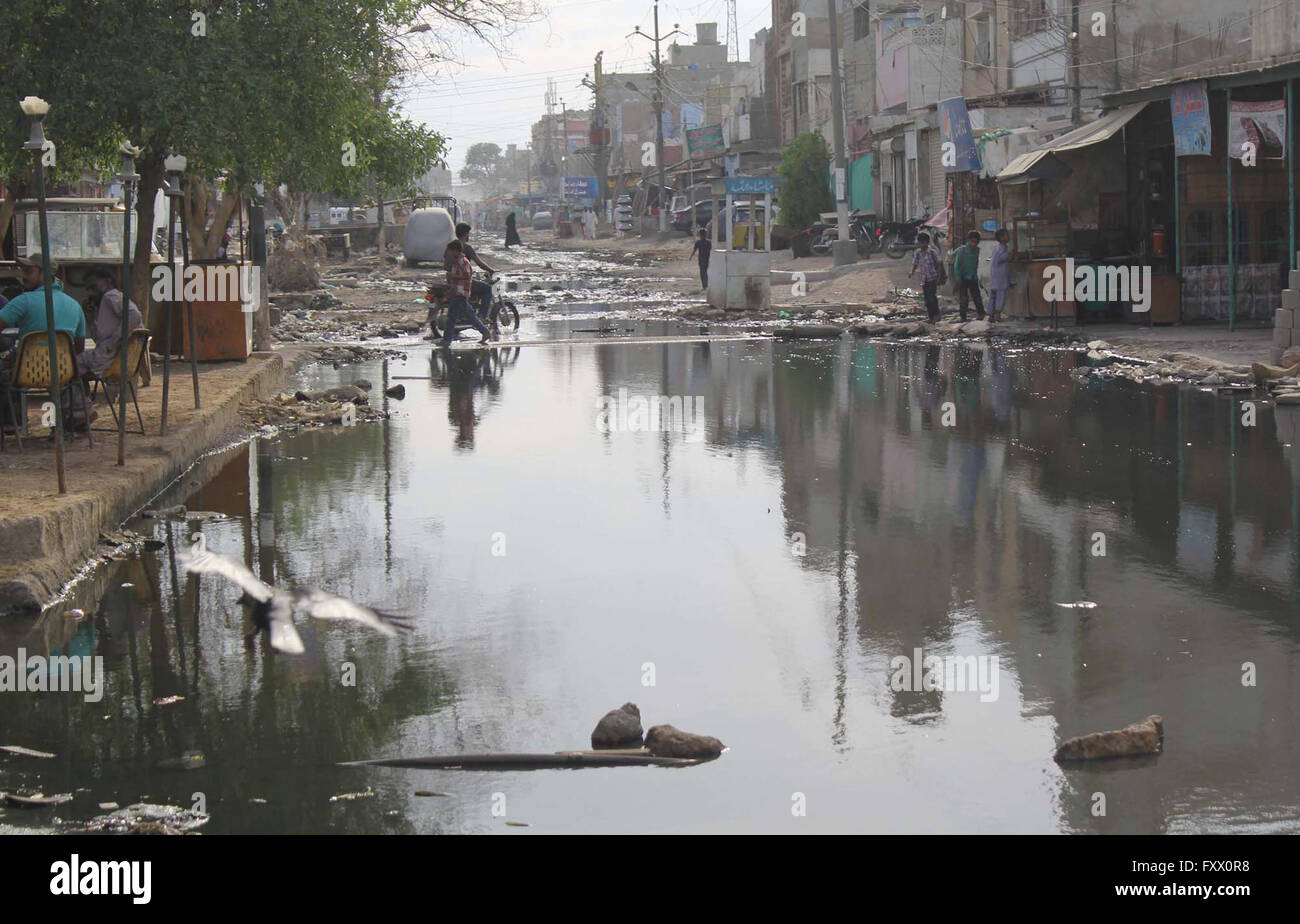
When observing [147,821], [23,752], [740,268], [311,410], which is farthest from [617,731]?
[740,268]

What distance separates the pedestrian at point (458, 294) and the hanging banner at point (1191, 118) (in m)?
11.4

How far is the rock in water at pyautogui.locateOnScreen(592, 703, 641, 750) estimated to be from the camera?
6.07 metres

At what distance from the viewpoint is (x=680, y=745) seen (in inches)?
235

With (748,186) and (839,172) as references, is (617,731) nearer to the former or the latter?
(748,186)

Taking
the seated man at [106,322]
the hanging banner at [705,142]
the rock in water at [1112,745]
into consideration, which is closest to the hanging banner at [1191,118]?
the seated man at [106,322]

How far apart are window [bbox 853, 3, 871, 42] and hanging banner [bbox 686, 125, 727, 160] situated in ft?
70.1

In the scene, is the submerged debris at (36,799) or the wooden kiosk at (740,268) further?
the wooden kiosk at (740,268)

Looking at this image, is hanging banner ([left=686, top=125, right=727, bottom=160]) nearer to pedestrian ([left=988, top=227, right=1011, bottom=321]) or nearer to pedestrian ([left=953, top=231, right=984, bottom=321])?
pedestrian ([left=953, top=231, right=984, bottom=321])

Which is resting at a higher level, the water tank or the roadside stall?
the water tank

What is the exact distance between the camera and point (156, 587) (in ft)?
29.4

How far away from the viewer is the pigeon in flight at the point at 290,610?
7.85 meters

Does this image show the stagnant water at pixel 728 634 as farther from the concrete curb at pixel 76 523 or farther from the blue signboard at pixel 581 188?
the blue signboard at pixel 581 188

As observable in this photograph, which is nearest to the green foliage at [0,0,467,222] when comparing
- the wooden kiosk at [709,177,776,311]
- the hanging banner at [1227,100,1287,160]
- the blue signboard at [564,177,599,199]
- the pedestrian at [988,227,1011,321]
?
the hanging banner at [1227,100,1287,160]

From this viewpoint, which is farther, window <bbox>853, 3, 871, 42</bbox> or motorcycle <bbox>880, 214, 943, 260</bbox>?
window <bbox>853, 3, 871, 42</bbox>
